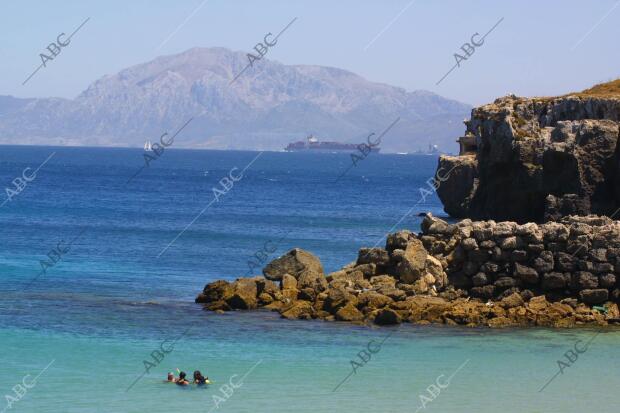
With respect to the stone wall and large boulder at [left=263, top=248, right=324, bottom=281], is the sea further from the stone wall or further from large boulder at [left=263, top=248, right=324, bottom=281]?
large boulder at [left=263, top=248, right=324, bottom=281]

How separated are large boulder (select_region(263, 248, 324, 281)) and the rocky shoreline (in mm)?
439

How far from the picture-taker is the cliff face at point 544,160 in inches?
2470

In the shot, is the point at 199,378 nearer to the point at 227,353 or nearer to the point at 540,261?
the point at 227,353

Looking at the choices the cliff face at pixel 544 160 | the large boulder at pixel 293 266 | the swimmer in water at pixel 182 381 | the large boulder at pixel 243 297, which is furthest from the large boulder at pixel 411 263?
the cliff face at pixel 544 160

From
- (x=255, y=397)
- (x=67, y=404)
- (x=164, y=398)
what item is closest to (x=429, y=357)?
(x=255, y=397)

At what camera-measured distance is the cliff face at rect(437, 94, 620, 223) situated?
6275 centimetres

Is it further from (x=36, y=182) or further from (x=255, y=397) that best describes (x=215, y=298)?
(x=36, y=182)

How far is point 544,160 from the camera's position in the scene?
65.9m

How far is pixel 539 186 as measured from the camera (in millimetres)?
67250

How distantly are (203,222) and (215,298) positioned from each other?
43.6 m

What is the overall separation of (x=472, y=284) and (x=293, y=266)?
7.59 m

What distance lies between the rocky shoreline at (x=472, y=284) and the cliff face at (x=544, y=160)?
1880cm

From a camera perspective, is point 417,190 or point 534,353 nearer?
point 534,353

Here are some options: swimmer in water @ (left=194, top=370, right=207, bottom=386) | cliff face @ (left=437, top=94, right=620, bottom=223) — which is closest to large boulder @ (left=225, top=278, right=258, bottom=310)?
swimmer in water @ (left=194, top=370, right=207, bottom=386)
